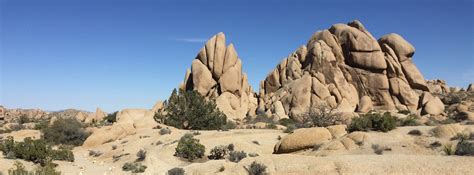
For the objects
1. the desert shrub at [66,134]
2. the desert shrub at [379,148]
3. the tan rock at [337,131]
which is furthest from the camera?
the desert shrub at [66,134]

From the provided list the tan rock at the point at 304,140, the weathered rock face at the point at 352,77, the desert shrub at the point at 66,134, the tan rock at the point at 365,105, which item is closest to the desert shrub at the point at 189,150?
the tan rock at the point at 304,140

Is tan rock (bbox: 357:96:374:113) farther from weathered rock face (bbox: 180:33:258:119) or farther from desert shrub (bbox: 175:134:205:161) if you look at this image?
desert shrub (bbox: 175:134:205:161)

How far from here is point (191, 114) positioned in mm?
45344

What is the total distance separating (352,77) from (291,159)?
5644cm

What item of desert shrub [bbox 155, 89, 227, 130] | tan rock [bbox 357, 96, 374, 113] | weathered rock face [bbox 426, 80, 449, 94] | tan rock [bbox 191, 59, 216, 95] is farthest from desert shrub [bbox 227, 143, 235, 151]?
weathered rock face [bbox 426, 80, 449, 94]

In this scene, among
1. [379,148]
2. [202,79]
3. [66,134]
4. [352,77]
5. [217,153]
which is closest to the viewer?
[379,148]

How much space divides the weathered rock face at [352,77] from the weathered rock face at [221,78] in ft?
12.3

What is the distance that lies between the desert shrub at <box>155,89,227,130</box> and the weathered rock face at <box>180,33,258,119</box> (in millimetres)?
17177

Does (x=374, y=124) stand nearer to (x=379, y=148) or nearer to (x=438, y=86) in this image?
(x=379, y=148)

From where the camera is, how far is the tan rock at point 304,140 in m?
22.5

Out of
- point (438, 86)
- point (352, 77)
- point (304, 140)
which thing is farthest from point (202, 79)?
point (438, 86)

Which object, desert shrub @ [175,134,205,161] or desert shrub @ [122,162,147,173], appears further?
desert shrub @ [175,134,205,161]

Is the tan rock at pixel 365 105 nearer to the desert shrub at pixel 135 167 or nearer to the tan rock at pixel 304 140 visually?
the tan rock at pixel 304 140

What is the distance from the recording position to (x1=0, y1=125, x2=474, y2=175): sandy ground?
42.9 ft
